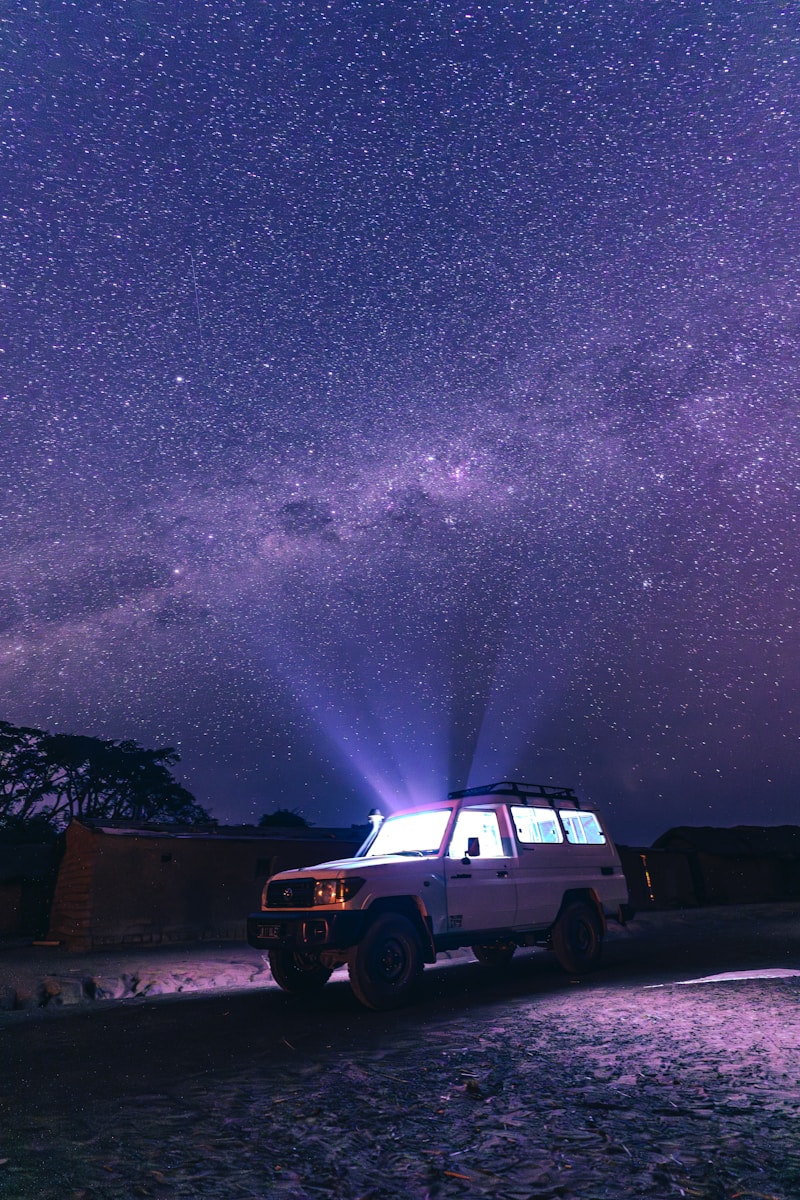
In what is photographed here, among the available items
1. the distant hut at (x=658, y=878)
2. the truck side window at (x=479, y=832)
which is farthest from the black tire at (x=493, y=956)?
the distant hut at (x=658, y=878)

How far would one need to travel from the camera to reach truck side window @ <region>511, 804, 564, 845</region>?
1108 centimetres

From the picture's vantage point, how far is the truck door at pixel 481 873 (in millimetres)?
9617

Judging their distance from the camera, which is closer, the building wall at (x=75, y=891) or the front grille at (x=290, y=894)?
the front grille at (x=290, y=894)

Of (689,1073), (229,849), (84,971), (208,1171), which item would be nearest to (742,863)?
(229,849)

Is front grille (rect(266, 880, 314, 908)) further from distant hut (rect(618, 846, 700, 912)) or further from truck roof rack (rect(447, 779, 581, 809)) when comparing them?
distant hut (rect(618, 846, 700, 912))

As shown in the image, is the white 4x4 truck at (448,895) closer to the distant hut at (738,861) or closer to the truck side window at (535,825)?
the truck side window at (535,825)

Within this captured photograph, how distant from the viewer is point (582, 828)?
12352 mm

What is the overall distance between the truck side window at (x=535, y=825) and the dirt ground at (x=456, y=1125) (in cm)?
435

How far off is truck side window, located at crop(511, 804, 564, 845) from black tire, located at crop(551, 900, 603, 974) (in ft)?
3.13

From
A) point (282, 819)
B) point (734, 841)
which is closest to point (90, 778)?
point (282, 819)

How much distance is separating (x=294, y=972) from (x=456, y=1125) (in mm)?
5945

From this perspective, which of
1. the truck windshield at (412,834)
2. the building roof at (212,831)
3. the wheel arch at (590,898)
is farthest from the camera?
the building roof at (212,831)

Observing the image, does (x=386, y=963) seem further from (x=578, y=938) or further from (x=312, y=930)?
(x=578, y=938)

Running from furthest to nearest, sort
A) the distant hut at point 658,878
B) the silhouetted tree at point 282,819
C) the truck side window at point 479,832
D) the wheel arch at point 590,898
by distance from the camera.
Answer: the silhouetted tree at point 282,819
the distant hut at point 658,878
the wheel arch at point 590,898
the truck side window at point 479,832
